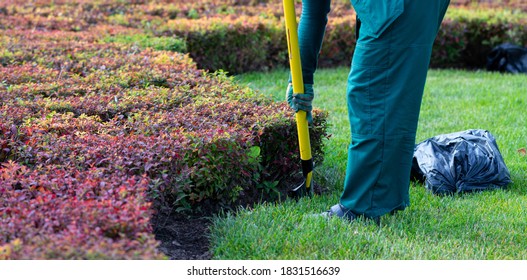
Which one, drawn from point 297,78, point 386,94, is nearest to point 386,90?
point 386,94

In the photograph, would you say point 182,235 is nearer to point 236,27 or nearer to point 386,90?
point 386,90

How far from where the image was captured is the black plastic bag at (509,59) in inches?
331

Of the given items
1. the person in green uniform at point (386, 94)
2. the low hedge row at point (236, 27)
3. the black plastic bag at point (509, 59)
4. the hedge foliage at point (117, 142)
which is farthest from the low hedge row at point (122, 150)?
the black plastic bag at point (509, 59)

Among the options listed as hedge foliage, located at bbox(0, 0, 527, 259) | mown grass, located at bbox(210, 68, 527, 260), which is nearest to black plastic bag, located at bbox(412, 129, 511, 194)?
mown grass, located at bbox(210, 68, 527, 260)

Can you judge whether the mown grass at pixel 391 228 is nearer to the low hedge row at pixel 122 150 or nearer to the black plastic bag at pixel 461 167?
the black plastic bag at pixel 461 167

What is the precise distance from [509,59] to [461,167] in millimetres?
4838

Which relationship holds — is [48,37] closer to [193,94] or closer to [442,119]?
[193,94]

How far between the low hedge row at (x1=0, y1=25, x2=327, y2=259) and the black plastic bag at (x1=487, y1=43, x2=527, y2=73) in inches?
199

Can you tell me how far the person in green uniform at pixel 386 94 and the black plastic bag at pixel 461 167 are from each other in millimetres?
941

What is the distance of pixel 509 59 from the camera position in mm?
8469
